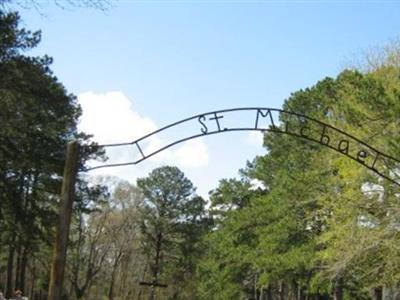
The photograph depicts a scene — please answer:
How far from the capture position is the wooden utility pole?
6.45 m

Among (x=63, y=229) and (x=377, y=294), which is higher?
(x=63, y=229)

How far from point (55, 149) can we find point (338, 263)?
1139cm

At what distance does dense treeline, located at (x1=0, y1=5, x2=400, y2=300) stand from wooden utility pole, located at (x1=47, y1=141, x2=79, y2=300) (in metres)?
7.65

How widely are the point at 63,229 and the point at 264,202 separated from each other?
25.9m

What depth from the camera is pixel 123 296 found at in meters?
56.0

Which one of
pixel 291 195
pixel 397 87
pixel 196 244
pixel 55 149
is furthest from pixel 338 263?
pixel 196 244

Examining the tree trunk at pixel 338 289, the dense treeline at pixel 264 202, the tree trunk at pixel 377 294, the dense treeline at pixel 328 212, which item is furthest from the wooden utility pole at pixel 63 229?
the tree trunk at pixel 338 289

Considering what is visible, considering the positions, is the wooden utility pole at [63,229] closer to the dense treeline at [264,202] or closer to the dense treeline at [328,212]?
the dense treeline at [264,202]

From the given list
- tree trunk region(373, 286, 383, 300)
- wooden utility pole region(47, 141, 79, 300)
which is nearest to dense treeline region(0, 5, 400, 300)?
tree trunk region(373, 286, 383, 300)

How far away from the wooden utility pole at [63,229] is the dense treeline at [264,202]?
7.65 meters

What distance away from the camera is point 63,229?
6.53 m

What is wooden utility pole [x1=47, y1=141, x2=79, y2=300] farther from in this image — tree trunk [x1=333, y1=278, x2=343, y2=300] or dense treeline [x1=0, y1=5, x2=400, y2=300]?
tree trunk [x1=333, y1=278, x2=343, y2=300]

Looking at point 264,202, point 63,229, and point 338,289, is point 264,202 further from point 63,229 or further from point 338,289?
point 63,229

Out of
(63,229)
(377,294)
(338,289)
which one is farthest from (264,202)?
(63,229)
